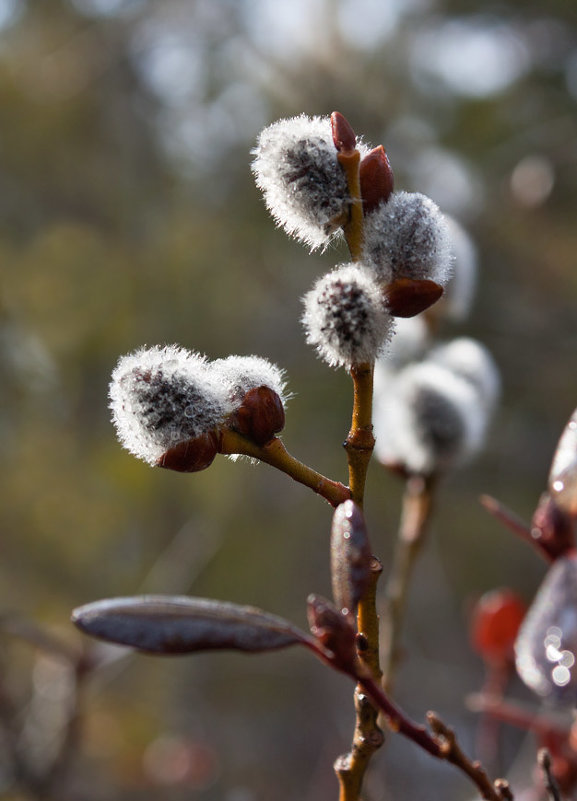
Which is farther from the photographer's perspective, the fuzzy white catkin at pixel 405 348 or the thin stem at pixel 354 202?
the fuzzy white catkin at pixel 405 348

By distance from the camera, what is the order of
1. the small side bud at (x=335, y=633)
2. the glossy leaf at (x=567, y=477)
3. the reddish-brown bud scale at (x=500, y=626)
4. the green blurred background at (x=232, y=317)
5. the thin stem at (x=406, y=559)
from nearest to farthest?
1. the small side bud at (x=335, y=633)
2. the glossy leaf at (x=567, y=477)
3. the thin stem at (x=406, y=559)
4. the reddish-brown bud scale at (x=500, y=626)
5. the green blurred background at (x=232, y=317)

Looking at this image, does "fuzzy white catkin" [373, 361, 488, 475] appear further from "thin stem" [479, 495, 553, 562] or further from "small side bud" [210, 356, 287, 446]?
"small side bud" [210, 356, 287, 446]

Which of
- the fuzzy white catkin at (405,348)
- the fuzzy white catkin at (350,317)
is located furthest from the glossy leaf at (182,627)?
the fuzzy white catkin at (405,348)

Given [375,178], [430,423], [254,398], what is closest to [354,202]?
[375,178]

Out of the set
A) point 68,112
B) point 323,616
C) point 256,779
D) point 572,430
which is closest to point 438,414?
point 572,430

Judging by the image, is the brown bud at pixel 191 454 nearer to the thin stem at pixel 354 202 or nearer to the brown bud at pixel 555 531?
the thin stem at pixel 354 202

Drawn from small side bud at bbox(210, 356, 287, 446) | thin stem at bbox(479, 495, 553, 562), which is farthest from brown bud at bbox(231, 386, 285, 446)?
thin stem at bbox(479, 495, 553, 562)

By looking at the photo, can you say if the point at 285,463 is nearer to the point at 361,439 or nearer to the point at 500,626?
the point at 361,439
